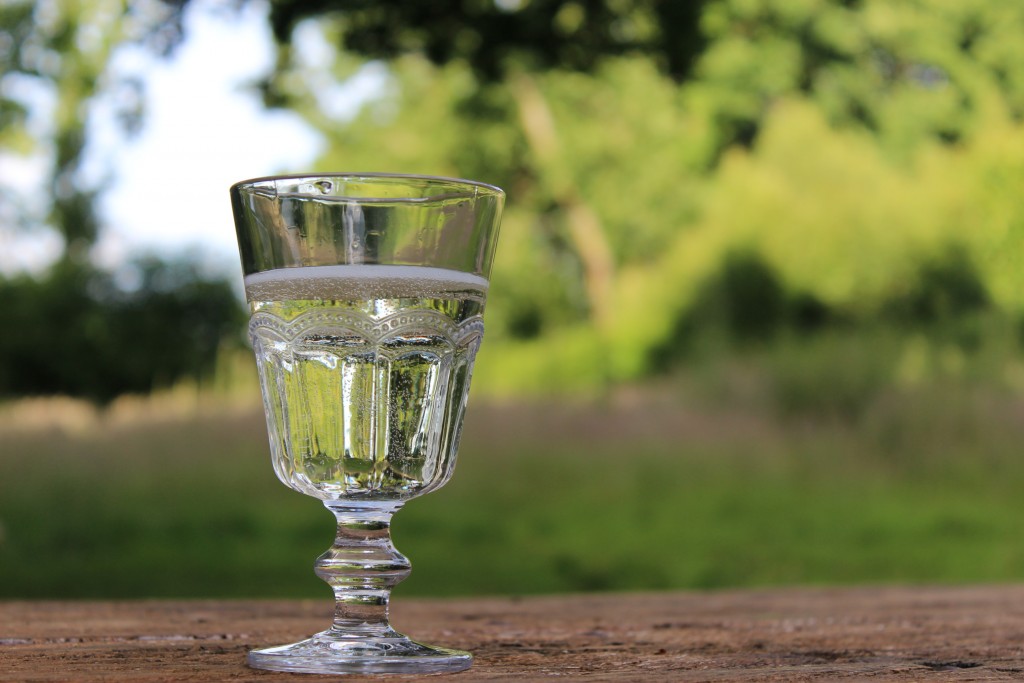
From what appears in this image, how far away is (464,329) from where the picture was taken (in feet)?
3.73

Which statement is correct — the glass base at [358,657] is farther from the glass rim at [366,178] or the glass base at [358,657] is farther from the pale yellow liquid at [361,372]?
the glass rim at [366,178]

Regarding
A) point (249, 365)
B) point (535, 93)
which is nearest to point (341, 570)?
point (249, 365)

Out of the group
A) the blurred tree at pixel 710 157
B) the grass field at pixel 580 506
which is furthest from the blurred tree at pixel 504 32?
the blurred tree at pixel 710 157

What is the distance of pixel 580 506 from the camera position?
640 centimetres

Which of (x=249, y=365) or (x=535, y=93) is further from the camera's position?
(x=535, y=93)

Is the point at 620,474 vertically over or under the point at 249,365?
under

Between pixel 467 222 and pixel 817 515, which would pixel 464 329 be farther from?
pixel 817 515

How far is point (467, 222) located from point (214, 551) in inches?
206

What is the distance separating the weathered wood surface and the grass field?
387cm

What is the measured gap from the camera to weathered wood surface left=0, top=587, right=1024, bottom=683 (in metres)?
0.89

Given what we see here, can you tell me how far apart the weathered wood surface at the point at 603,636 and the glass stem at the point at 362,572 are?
0.32 feet

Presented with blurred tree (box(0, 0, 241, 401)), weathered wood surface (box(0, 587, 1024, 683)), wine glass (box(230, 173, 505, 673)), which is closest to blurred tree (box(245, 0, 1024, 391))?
blurred tree (box(0, 0, 241, 401))

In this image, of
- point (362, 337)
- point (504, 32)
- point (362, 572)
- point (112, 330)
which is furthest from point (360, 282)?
point (112, 330)

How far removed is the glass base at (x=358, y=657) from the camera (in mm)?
907
